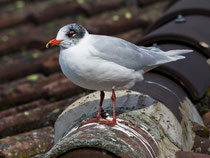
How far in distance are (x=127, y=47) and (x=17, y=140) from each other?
3.26 ft

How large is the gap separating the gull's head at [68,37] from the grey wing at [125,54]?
8cm

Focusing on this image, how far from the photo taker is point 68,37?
95.7 inches

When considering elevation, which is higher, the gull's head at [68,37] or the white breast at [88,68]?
the gull's head at [68,37]

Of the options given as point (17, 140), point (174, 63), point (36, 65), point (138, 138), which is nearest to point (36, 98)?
point (36, 65)

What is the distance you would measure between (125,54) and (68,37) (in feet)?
1.09

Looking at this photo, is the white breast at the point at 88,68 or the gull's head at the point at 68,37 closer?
the white breast at the point at 88,68

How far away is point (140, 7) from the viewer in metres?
4.99

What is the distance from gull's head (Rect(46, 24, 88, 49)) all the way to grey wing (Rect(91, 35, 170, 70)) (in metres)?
0.08

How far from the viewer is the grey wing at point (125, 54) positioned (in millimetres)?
2395

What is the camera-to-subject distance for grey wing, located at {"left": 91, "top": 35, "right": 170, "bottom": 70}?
7.86ft

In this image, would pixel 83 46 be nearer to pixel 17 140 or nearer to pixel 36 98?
pixel 17 140

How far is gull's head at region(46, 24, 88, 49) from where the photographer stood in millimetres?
2418

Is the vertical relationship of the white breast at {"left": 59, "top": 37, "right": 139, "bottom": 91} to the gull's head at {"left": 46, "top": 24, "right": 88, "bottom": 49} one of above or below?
below

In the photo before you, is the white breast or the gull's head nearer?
the white breast
